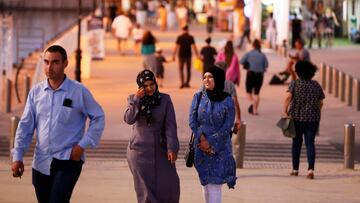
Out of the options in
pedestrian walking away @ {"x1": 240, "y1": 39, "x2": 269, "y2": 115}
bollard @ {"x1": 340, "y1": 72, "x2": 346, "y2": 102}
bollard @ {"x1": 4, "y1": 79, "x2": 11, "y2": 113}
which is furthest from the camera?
bollard @ {"x1": 340, "y1": 72, "x2": 346, "y2": 102}

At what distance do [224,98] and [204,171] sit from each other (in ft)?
2.41

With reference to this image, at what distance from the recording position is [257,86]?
26297 millimetres

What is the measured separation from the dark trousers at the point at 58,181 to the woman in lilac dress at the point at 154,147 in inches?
66.2

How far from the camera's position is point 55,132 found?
960 centimetres

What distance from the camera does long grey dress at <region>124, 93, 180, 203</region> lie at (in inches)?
444

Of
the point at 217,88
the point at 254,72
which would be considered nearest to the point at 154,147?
the point at 217,88

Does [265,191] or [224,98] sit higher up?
[224,98]

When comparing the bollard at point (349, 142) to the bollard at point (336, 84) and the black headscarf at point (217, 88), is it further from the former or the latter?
the bollard at point (336, 84)

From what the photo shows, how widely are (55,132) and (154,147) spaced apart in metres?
1.86

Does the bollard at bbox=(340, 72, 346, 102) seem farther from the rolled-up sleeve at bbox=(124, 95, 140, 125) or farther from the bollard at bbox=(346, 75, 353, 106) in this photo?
the rolled-up sleeve at bbox=(124, 95, 140, 125)

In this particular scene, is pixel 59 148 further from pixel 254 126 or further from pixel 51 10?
pixel 51 10

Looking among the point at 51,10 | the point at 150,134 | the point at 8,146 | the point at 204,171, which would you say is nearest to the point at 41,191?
the point at 150,134

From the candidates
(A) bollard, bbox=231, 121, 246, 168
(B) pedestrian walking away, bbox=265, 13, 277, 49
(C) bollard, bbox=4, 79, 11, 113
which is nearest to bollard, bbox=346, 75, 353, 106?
(C) bollard, bbox=4, 79, 11, 113

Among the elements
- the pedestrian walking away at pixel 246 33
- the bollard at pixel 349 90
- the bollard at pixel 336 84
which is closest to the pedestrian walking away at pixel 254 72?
the bollard at pixel 349 90
